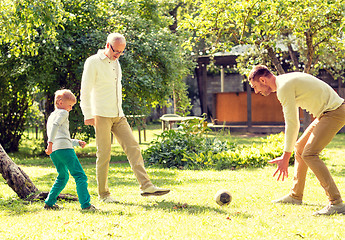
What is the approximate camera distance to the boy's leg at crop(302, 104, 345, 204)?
554 cm

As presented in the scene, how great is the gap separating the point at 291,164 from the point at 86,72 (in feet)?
20.3

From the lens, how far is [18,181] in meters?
6.65

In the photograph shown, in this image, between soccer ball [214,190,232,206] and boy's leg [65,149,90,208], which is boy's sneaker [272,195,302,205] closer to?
soccer ball [214,190,232,206]

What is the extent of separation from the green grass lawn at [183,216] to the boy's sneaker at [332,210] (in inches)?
4.0

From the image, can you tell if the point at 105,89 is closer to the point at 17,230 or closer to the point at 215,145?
the point at 17,230

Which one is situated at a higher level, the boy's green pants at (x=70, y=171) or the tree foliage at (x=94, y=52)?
the tree foliage at (x=94, y=52)

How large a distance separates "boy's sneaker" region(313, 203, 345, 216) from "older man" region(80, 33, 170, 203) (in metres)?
1.89

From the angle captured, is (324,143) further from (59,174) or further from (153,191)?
(59,174)

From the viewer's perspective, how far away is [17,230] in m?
4.93

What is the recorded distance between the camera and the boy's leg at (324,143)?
554 centimetres

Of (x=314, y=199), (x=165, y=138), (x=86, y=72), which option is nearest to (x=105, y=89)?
(x=86, y=72)

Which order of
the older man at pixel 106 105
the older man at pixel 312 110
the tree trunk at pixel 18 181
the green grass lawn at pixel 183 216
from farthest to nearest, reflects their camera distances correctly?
the tree trunk at pixel 18 181 < the older man at pixel 106 105 < the older man at pixel 312 110 < the green grass lawn at pixel 183 216

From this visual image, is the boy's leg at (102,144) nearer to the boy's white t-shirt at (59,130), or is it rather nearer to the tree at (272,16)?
the boy's white t-shirt at (59,130)

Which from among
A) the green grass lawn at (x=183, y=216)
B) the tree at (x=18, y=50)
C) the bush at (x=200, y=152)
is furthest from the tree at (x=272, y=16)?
the green grass lawn at (x=183, y=216)
